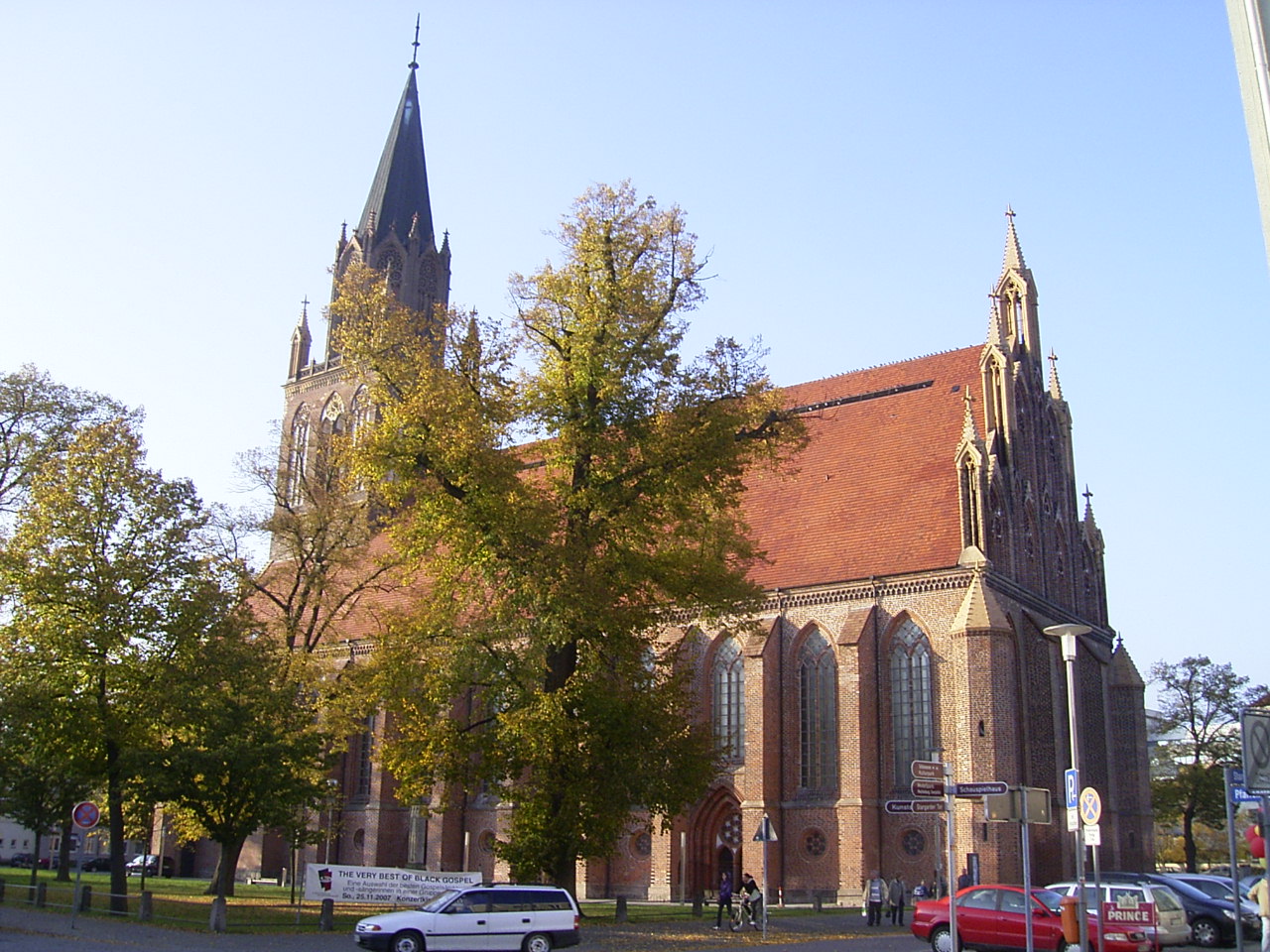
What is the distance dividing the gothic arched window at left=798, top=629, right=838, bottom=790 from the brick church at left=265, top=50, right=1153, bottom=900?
0.07m

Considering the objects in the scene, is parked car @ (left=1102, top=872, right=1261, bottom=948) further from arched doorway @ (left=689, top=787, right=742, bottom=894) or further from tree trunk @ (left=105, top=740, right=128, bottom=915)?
tree trunk @ (left=105, top=740, right=128, bottom=915)

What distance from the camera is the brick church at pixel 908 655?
112 ft

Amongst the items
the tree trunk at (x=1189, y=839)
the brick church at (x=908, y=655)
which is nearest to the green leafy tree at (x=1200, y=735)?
the tree trunk at (x=1189, y=839)

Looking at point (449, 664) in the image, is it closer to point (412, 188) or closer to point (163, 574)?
point (163, 574)

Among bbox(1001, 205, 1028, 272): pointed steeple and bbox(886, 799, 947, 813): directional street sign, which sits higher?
bbox(1001, 205, 1028, 272): pointed steeple

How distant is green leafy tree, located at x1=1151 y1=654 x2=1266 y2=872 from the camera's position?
181 feet

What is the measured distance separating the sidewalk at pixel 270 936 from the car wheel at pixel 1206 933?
18.0ft

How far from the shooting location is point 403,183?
181 feet

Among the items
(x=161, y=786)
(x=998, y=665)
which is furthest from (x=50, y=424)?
(x=998, y=665)

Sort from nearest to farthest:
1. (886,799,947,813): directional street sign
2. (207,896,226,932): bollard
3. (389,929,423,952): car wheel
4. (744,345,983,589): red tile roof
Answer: (886,799,947,813): directional street sign, (389,929,423,952): car wheel, (207,896,226,932): bollard, (744,345,983,589): red tile roof

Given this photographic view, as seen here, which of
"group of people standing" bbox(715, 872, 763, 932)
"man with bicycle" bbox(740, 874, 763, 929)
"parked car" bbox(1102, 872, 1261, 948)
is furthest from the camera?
"group of people standing" bbox(715, 872, 763, 932)

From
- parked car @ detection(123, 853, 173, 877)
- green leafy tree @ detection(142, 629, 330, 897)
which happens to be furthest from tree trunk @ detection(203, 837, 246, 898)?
parked car @ detection(123, 853, 173, 877)

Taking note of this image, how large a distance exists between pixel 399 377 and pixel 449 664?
533 cm

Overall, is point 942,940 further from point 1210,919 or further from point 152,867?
point 152,867
